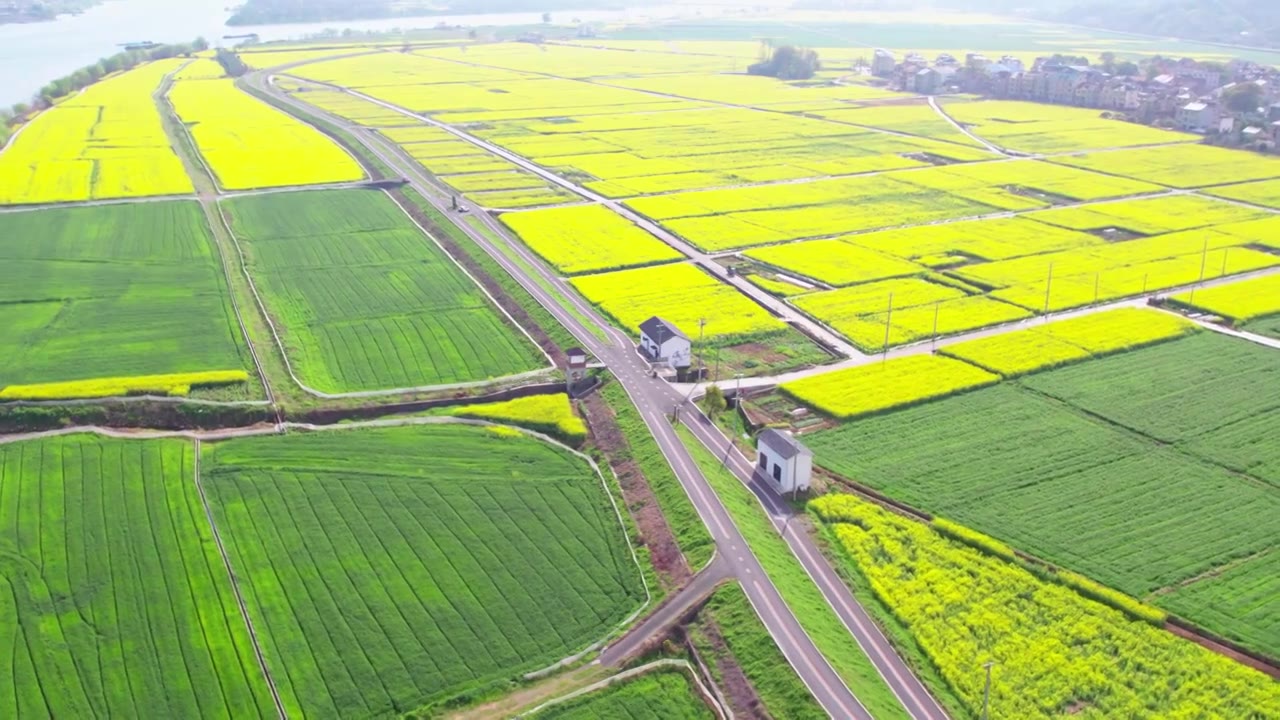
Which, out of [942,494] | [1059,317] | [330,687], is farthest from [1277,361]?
[330,687]

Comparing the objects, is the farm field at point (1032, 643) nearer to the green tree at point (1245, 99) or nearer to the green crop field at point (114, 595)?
the green crop field at point (114, 595)

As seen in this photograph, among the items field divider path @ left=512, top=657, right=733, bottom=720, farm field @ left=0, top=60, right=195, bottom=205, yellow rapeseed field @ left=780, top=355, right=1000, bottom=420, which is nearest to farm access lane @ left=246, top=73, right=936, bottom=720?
field divider path @ left=512, top=657, right=733, bottom=720

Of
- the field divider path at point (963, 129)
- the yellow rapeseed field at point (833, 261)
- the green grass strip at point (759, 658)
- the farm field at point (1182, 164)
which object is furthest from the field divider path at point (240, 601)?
the field divider path at point (963, 129)

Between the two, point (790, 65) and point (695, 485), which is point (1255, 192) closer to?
point (695, 485)

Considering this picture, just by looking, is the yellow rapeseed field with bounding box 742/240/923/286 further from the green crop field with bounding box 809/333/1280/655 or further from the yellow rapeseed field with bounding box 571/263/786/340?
the green crop field with bounding box 809/333/1280/655

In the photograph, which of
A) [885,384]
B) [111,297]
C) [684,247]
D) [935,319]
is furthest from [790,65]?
[885,384]

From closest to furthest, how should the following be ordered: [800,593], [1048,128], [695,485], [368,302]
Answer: [800,593]
[695,485]
[368,302]
[1048,128]
